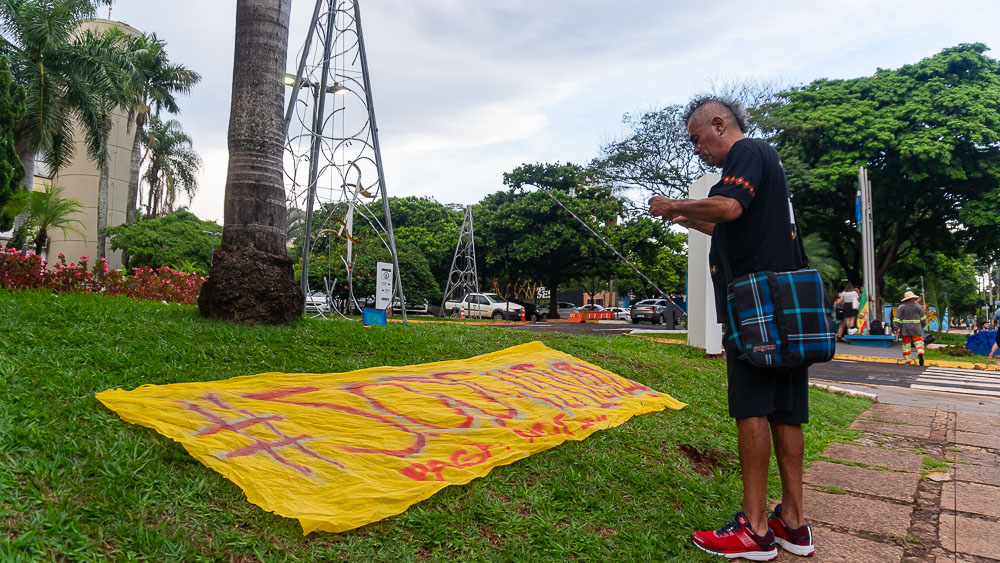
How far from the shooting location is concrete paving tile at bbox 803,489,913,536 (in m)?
2.44

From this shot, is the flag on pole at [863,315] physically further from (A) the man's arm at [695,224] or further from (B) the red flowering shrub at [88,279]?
(A) the man's arm at [695,224]

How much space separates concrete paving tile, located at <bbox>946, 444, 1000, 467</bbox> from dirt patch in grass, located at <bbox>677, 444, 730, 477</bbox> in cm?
159

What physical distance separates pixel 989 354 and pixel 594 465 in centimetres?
1539

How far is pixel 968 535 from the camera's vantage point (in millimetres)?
2346

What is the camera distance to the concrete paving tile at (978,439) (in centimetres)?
401

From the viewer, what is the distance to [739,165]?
211 centimetres

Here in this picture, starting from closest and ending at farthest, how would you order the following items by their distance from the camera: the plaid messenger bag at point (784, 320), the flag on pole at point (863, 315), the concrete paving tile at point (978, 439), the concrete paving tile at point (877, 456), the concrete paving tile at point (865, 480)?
1. the plaid messenger bag at point (784, 320)
2. the concrete paving tile at point (865, 480)
3. the concrete paving tile at point (877, 456)
4. the concrete paving tile at point (978, 439)
5. the flag on pole at point (863, 315)

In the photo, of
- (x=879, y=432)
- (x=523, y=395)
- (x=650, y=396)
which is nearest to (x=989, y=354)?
(x=879, y=432)

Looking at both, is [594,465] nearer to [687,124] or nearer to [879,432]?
[687,124]

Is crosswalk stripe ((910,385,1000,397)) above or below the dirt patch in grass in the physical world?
below

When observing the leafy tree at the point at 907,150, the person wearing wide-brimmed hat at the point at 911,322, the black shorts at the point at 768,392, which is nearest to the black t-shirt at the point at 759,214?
the black shorts at the point at 768,392

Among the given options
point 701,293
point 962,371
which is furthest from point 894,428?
point 962,371

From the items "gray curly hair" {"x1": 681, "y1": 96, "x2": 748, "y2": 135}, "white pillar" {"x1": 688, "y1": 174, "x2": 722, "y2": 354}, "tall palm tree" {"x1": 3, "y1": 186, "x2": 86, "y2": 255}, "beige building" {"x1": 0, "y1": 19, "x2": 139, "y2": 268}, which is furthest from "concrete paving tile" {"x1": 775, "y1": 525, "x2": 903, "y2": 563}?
"beige building" {"x1": 0, "y1": 19, "x2": 139, "y2": 268}

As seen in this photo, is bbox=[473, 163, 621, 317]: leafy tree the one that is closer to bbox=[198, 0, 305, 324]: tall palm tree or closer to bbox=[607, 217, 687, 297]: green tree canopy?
bbox=[607, 217, 687, 297]: green tree canopy
